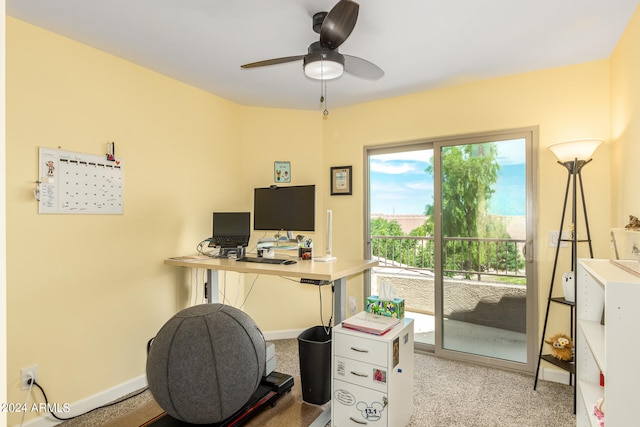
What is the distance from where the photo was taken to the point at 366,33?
2195 millimetres

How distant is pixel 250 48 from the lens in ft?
7.89

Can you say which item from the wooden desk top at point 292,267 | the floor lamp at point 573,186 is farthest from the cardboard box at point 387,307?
the floor lamp at point 573,186

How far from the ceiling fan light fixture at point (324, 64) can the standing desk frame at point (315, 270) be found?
1.18 metres

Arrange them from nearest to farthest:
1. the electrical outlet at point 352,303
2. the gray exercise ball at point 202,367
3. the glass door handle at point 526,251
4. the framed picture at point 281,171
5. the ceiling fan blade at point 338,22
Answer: the gray exercise ball at point 202,367, the ceiling fan blade at point 338,22, the glass door handle at point 526,251, the electrical outlet at point 352,303, the framed picture at point 281,171

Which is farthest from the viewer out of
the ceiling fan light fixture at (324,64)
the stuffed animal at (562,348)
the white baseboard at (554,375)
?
the white baseboard at (554,375)

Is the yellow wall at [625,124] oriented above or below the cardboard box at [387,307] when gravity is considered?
above

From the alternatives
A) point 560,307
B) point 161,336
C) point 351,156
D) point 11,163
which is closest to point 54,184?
point 11,163

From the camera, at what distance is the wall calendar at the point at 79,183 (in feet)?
7.00

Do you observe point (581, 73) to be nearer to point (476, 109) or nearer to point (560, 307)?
point (476, 109)

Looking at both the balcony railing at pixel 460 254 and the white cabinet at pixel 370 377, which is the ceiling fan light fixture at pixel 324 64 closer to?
the white cabinet at pixel 370 377

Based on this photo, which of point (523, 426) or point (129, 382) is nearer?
point (523, 426)

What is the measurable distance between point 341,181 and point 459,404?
2213 millimetres

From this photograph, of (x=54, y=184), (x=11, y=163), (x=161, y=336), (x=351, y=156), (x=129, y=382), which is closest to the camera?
(x=161, y=336)

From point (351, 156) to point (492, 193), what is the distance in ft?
4.56
